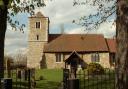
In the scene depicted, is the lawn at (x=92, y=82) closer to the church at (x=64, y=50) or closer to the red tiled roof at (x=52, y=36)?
the church at (x=64, y=50)

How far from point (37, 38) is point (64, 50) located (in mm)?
6189

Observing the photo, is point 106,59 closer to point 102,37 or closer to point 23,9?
point 102,37

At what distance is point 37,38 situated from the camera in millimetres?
69875

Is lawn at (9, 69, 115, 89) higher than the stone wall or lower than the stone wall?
A: lower

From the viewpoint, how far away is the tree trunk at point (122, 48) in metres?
8.98

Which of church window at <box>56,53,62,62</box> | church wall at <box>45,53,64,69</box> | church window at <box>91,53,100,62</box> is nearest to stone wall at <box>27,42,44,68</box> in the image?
church wall at <box>45,53,64,69</box>

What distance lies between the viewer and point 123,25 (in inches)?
358

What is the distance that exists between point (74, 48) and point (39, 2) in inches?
1849

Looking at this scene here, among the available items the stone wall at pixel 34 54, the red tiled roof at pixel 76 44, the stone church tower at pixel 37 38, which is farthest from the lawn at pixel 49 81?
the stone church tower at pixel 37 38

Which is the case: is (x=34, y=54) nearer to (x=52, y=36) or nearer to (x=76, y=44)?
(x=52, y=36)

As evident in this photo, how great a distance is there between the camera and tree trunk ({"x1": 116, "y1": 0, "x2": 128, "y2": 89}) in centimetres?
898

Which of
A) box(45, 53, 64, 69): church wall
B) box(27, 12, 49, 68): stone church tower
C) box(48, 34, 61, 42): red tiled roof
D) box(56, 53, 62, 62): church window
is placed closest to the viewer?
box(56, 53, 62, 62): church window

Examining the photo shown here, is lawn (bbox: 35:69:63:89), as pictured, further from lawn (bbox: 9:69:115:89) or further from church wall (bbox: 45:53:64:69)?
church wall (bbox: 45:53:64:69)

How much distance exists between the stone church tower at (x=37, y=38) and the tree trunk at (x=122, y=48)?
5867 centimetres
